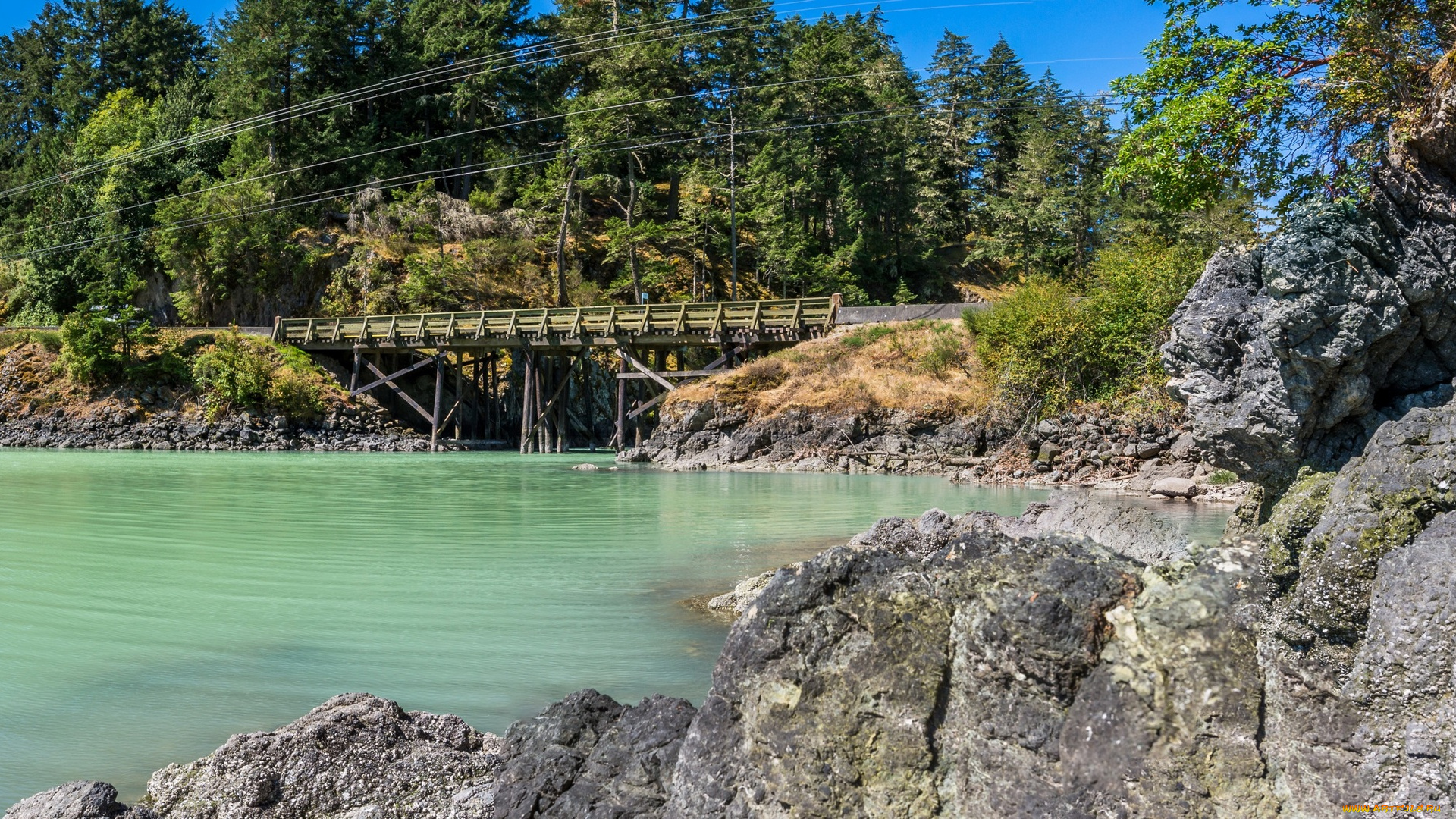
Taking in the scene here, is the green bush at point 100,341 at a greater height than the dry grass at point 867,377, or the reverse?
the green bush at point 100,341

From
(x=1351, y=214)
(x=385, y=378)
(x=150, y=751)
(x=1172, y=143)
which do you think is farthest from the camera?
(x=385, y=378)

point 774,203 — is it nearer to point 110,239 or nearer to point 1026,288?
point 1026,288

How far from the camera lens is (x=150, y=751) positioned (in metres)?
4.98

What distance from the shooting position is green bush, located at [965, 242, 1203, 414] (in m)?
22.1

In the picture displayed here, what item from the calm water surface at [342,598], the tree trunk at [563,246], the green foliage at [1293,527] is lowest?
the calm water surface at [342,598]

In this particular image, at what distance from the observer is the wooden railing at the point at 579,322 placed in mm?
29688

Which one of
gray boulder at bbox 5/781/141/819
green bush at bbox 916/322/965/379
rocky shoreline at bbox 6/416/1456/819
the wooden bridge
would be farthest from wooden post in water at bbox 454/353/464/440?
rocky shoreline at bbox 6/416/1456/819

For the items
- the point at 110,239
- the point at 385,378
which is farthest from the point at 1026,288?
the point at 110,239

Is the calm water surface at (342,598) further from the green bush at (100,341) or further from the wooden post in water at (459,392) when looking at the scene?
the green bush at (100,341)

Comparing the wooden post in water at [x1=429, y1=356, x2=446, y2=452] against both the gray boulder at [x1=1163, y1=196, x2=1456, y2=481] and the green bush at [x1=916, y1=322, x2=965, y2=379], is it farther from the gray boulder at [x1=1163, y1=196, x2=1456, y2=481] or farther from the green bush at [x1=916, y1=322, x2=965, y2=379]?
the gray boulder at [x1=1163, y1=196, x2=1456, y2=481]

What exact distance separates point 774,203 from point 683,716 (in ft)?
137

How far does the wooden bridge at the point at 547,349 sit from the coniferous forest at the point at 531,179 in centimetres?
510

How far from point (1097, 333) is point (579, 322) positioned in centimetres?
1598

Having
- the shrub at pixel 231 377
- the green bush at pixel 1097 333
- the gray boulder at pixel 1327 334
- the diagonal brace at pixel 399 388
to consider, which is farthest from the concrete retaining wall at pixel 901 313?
the shrub at pixel 231 377
